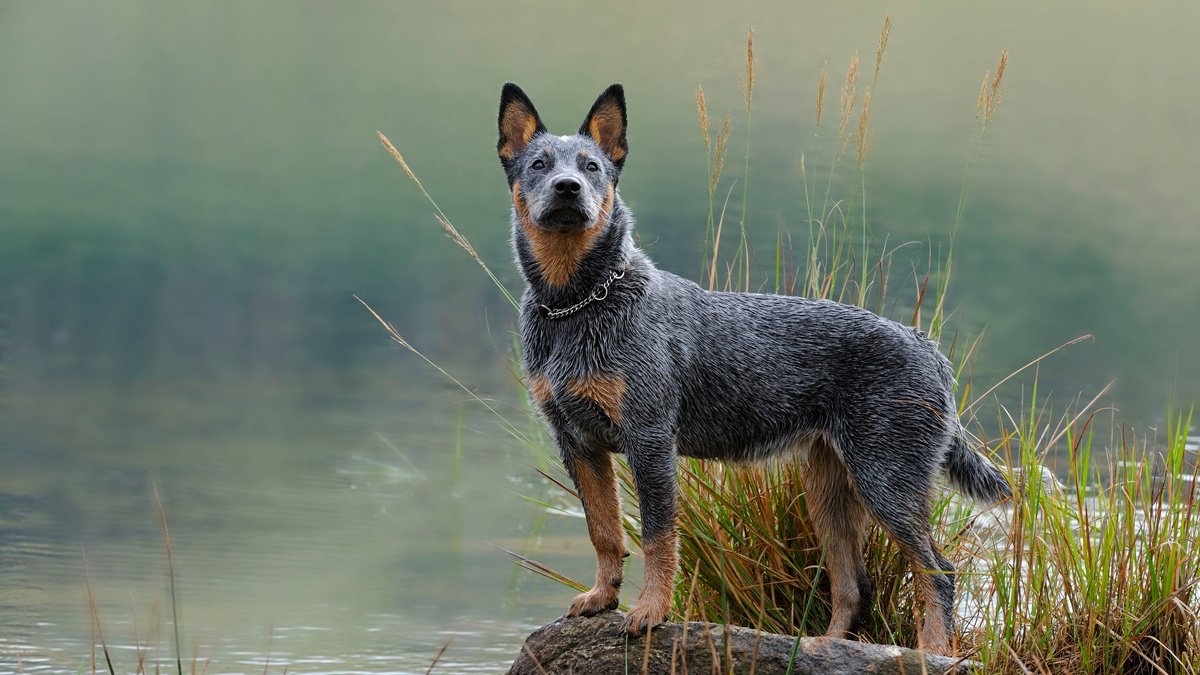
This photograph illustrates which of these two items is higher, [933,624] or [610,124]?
[610,124]

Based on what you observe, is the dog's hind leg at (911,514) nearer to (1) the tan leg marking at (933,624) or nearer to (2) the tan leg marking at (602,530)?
(1) the tan leg marking at (933,624)

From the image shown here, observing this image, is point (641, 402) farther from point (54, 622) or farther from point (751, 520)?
point (54, 622)

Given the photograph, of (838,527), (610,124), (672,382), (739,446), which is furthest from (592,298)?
(838,527)

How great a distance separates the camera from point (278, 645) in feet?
30.2

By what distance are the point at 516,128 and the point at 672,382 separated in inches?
42.9

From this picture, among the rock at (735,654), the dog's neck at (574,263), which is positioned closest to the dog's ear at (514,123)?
the dog's neck at (574,263)

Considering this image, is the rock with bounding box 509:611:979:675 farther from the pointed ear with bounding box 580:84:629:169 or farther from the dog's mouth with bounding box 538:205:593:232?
the pointed ear with bounding box 580:84:629:169

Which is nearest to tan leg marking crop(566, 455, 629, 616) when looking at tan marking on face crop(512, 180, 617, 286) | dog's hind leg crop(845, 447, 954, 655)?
tan marking on face crop(512, 180, 617, 286)

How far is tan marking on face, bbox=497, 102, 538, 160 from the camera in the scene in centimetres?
479

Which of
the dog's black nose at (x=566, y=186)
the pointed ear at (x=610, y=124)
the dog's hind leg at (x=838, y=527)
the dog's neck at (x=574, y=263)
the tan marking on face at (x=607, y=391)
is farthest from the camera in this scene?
the dog's hind leg at (x=838, y=527)

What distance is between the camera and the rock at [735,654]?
453 cm

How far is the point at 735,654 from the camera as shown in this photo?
454 cm

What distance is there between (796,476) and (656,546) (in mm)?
995

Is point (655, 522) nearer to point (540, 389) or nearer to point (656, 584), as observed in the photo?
point (656, 584)
